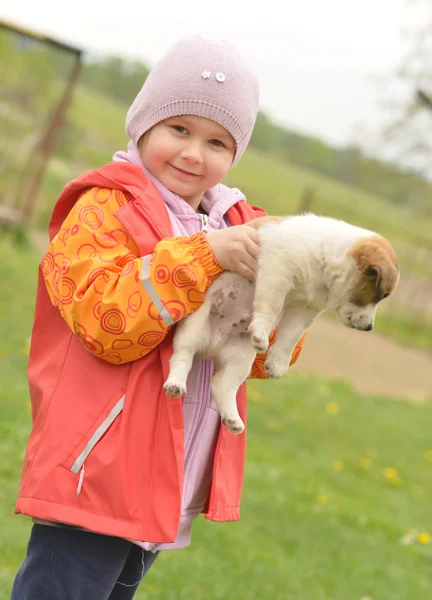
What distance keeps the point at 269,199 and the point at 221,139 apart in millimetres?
16292

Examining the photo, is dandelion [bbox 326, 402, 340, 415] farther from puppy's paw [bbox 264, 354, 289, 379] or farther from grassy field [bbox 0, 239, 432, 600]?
puppy's paw [bbox 264, 354, 289, 379]

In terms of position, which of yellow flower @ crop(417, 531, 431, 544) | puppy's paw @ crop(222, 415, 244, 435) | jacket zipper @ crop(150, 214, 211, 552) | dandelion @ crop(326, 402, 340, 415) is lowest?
dandelion @ crop(326, 402, 340, 415)

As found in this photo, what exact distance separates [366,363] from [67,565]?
10.3 meters

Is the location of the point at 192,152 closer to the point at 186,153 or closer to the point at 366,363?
the point at 186,153

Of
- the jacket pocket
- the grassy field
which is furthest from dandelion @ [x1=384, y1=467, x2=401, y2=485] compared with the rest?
the jacket pocket

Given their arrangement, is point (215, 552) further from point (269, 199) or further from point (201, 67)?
point (269, 199)

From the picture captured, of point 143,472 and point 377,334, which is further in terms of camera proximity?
point 377,334

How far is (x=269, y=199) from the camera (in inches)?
725

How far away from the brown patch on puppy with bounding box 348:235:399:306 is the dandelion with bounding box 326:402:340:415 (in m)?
6.87

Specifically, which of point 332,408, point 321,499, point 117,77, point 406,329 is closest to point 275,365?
point 321,499

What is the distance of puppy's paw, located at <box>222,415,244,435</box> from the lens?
2.05 m

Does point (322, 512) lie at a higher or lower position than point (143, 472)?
lower

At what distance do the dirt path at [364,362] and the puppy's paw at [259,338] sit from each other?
27.7 feet

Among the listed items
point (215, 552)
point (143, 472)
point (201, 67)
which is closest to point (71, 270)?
point (143, 472)
